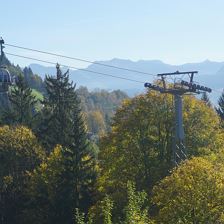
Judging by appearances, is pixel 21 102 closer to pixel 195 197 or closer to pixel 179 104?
pixel 179 104

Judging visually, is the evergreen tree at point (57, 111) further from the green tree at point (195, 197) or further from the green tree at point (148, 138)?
the green tree at point (195, 197)

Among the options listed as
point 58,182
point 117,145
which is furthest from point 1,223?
point 117,145

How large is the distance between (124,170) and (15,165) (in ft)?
50.6

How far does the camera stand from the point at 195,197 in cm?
2586

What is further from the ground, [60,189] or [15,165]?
[15,165]

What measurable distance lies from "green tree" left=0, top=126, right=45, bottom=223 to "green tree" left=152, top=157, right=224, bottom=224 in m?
25.4

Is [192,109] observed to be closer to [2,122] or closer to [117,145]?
[117,145]

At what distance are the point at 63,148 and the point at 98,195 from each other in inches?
279

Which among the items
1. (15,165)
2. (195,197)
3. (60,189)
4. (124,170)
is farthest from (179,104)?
(15,165)

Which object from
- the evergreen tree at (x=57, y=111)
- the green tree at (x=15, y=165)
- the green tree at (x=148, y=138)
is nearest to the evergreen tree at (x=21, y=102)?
the evergreen tree at (x=57, y=111)

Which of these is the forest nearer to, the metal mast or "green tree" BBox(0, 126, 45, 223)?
"green tree" BBox(0, 126, 45, 223)

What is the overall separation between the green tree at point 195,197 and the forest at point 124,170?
5 cm

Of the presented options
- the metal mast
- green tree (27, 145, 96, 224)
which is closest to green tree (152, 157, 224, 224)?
the metal mast

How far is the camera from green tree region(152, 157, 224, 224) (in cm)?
2575
